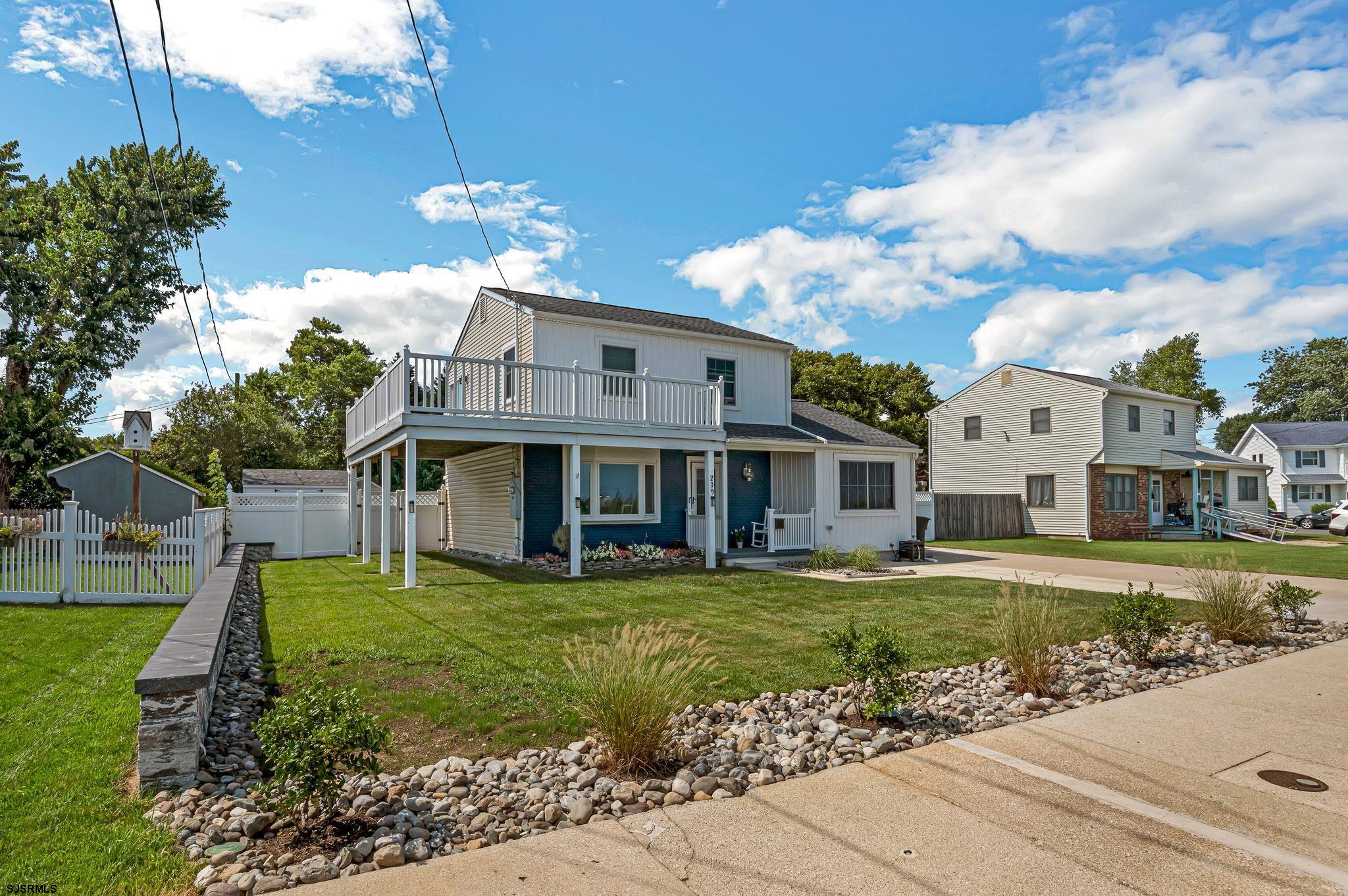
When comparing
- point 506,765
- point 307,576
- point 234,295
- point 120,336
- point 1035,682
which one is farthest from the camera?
point 120,336

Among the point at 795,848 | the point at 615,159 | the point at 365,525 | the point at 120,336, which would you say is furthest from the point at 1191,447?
the point at 120,336

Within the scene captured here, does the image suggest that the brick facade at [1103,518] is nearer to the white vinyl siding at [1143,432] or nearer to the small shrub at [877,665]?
the white vinyl siding at [1143,432]

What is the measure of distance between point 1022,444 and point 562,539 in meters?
20.7

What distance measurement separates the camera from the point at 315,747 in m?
3.35

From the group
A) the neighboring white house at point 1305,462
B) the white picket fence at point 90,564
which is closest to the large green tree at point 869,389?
the neighboring white house at point 1305,462

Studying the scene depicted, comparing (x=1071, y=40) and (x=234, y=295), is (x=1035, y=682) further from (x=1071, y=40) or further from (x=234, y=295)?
(x=234, y=295)

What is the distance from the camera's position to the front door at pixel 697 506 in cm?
1619

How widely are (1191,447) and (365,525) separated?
31180mm

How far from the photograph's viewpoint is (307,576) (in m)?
13.3

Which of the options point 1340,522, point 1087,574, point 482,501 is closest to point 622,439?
point 482,501

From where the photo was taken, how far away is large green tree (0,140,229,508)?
23000 mm

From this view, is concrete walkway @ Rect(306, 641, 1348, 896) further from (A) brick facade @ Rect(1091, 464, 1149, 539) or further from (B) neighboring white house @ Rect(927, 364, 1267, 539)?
(B) neighboring white house @ Rect(927, 364, 1267, 539)

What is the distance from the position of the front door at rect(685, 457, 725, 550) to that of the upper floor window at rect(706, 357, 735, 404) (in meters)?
2.28

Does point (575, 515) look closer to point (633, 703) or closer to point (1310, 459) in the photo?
point (633, 703)
